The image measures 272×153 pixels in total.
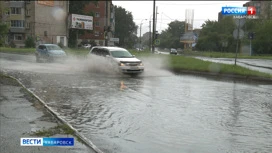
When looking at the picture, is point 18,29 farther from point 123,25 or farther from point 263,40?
Result: point 123,25

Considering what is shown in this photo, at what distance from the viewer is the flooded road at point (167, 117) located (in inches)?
240

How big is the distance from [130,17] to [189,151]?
118399mm

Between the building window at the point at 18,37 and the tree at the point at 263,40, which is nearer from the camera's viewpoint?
the tree at the point at 263,40

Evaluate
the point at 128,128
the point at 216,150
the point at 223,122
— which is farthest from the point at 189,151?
the point at 223,122

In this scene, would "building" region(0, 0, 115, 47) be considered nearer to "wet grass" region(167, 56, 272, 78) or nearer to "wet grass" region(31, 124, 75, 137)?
"wet grass" region(167, 56, 272, 78)

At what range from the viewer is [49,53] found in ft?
92.0

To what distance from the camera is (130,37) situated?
12188cm

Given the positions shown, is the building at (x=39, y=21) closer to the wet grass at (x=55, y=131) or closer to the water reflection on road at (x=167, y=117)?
the water reflection on road at (x=167, y=117)

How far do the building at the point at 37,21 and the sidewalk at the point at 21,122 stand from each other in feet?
197

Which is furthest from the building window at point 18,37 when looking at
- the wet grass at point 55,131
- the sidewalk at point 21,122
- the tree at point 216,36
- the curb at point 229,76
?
the wet grass at point 55,131

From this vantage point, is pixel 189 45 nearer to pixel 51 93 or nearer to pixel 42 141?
pixel 51 93

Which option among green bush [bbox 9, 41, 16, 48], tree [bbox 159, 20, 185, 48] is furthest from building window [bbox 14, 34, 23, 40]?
tree [bbox 159, 20, 185, 48]

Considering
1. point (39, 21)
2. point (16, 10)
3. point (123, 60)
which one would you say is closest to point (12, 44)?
point (39, 21)

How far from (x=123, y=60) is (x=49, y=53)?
1095 centimetres
